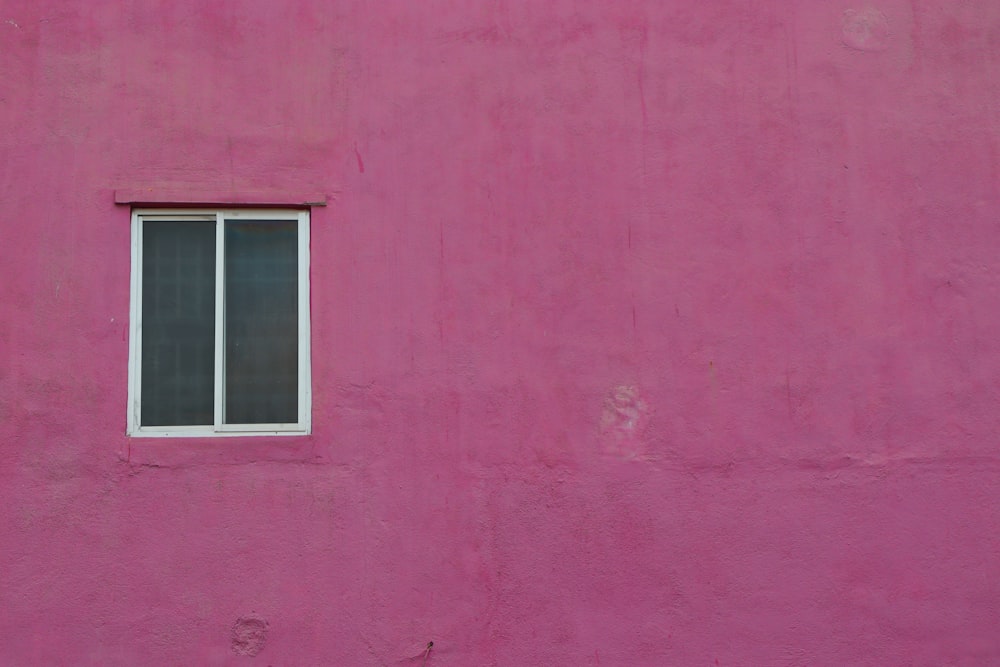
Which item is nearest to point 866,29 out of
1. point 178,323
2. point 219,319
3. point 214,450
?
point 219,319

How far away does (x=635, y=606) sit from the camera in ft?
18.4

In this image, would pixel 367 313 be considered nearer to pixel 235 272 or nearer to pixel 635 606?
pixel 235 272

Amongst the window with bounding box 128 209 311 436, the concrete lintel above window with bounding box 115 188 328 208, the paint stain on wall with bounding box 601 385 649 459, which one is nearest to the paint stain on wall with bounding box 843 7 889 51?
the paint stain on wall with bounding box 601 385 649 459

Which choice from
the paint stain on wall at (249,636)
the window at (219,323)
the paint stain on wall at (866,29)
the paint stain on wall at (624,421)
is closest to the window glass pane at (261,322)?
the window at (219,323)

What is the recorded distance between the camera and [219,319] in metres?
5.66

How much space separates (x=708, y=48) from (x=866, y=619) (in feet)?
11.6

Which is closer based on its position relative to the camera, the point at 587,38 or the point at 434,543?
the point at 434,543

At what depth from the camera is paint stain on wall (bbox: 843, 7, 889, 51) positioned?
6.12 meters

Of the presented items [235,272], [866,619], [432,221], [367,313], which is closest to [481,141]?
[432,221]

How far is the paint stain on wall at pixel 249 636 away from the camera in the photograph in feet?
17.8

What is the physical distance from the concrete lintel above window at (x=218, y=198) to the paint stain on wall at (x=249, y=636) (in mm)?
2350

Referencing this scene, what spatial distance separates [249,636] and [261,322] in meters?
1.76

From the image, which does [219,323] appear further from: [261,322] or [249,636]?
[249,636]

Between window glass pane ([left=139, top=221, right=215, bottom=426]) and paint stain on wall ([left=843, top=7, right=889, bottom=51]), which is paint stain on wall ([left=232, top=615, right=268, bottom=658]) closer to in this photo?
window glass pane ([left=139, top=221, right=215, bottom=426])
